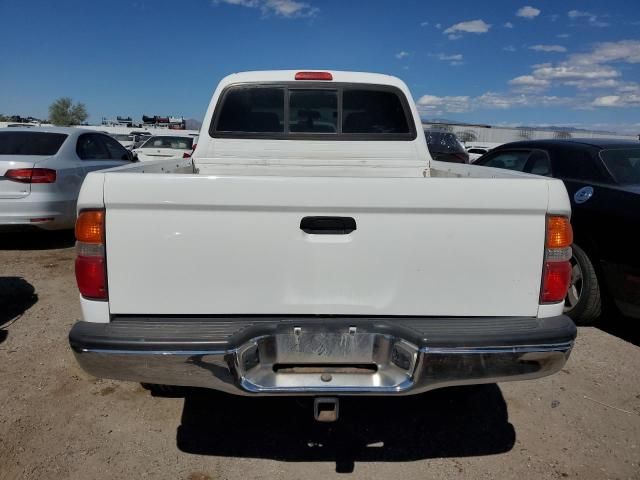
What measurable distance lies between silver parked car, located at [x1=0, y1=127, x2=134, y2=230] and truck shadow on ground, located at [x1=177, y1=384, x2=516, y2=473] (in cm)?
443

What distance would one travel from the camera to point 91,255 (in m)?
2.10

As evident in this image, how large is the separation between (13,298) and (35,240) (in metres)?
2.86

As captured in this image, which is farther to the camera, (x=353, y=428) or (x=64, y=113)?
(x=64, y=113)

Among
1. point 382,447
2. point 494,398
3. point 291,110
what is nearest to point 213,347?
point 382,447

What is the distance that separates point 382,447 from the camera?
2.73 meters

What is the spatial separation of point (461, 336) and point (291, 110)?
2542mm

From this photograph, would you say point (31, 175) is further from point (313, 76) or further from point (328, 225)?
point (328, 225)

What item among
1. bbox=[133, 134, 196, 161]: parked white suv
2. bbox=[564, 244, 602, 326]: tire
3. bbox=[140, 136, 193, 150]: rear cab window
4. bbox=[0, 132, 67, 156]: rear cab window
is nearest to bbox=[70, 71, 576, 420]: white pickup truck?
bbox=[564, 244, 602, 326]: tire

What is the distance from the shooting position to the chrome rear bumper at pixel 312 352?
6.68 feet

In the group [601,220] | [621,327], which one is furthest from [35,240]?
[621,327]

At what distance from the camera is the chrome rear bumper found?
6.68 ft

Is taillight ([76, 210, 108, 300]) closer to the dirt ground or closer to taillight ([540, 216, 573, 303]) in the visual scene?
the dirt ground

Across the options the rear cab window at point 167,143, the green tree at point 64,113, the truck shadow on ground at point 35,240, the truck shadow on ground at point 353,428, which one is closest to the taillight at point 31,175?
the truck shadow on ground at point 35,240

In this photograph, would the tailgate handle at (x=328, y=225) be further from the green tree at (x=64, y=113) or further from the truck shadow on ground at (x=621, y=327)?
the green tree at (x=64, y=113)
